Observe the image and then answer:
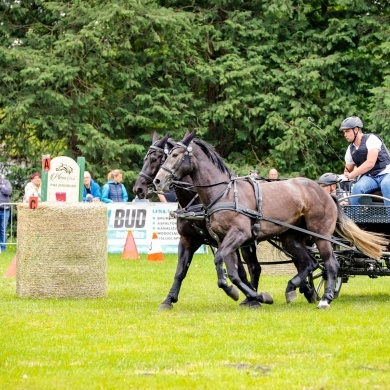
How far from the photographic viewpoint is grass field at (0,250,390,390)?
7457mm

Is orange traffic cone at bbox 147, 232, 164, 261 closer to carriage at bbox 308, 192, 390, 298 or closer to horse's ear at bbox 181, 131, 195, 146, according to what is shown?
carriage at bbox 308, 192, 390, 298

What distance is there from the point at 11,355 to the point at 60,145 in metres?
17.3

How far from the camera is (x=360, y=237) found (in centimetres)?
1241

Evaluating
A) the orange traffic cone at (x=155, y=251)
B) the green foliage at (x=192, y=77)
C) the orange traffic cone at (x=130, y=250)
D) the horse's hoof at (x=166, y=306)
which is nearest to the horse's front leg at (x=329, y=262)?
the horse's hoof at (x=166, y=306)

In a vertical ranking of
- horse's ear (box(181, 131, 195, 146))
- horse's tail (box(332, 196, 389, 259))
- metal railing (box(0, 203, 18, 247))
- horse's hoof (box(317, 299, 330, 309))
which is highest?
horse's ear (box(181, 131, 195, 146))

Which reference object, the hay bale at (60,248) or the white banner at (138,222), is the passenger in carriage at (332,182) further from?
the white banner at (138,222)

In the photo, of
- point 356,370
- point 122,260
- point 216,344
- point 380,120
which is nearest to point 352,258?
point 216,344

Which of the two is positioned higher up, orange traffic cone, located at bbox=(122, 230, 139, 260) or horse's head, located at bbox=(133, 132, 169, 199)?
horse's head, located at bbox=(133, 132, 169, 199)

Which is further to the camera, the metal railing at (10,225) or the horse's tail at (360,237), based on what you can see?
the metal railing at (10,225)

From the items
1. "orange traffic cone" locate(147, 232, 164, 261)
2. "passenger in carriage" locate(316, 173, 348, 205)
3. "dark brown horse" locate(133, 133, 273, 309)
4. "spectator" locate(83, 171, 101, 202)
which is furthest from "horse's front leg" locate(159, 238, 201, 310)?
"spectator" locate(83, 171, 101, 202)

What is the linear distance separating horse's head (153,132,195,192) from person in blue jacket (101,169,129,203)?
978 cm

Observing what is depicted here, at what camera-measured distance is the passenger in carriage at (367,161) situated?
1288 cm

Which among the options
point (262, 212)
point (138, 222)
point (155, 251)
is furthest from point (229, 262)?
point (138, 222)

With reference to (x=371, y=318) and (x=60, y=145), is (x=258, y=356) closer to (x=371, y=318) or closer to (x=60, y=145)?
(x=371, y=318)
